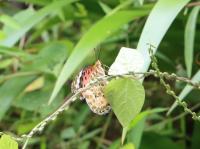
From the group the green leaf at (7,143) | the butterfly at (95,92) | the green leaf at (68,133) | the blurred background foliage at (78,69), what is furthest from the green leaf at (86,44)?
the green leaf at (68,133)

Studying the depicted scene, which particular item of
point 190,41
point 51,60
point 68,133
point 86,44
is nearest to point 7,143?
point 86,44

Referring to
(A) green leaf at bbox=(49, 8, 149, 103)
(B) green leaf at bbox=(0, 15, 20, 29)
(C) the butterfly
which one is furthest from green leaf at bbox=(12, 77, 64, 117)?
(C) the butterfly

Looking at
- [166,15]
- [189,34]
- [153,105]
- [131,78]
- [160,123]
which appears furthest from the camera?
[153,105]

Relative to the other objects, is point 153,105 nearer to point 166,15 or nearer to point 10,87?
point 10,87

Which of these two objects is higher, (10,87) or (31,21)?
(31,21)

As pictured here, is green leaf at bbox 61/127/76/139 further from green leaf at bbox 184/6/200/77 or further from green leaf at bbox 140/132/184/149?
green leaf at bbox 184/6/200/77

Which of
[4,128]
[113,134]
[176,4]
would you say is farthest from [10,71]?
[176,4]
